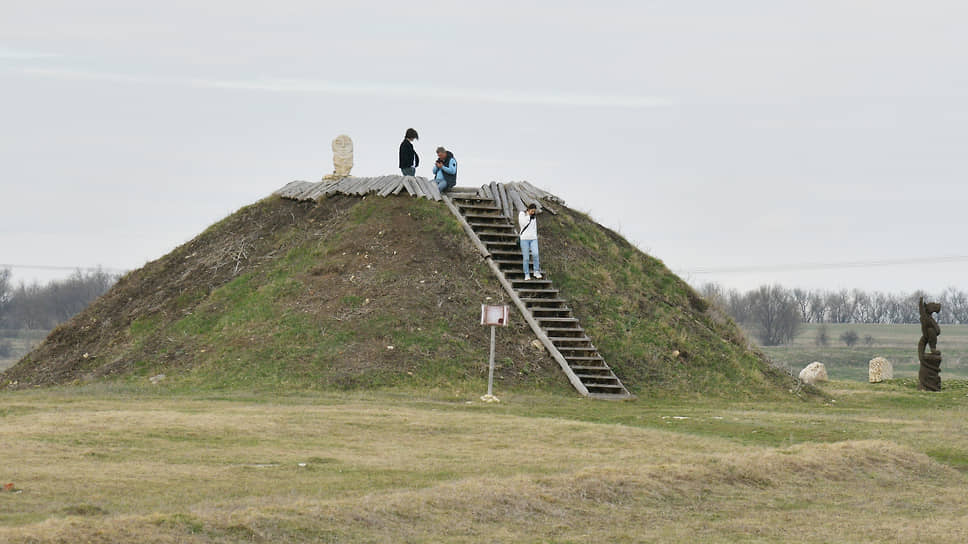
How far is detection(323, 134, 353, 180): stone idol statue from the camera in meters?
34.1

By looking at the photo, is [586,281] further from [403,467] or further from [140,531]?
[140,531]

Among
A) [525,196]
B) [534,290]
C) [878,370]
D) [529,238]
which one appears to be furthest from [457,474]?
[878,370]

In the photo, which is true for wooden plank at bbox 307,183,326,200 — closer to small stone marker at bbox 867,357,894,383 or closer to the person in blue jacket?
the person in blue jacket

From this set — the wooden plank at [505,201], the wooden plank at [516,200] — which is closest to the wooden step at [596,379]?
the wooden plank at [505,201]

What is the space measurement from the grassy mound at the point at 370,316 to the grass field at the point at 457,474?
3.14 metres

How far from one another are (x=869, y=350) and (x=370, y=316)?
5945 centimetres

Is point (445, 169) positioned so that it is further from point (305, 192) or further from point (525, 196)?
point (305, 192)

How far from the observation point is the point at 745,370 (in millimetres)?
27281

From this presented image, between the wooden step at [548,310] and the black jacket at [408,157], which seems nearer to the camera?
the wooden step at [548,310]

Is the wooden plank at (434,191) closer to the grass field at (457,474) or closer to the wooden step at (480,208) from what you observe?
the wooden step at (480,208)

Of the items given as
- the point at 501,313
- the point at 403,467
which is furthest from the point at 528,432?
the point at 501,313

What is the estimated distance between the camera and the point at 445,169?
102 feet

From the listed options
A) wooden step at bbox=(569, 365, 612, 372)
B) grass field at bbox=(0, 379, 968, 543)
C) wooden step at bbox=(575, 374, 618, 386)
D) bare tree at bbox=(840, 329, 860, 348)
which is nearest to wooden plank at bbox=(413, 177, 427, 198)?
wooden step at bbox=(569, 365, 612, 372)

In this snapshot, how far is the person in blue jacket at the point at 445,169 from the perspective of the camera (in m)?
31.1
